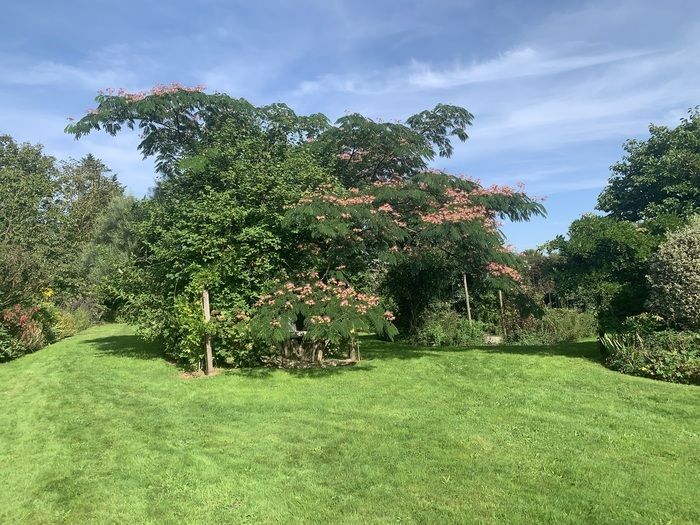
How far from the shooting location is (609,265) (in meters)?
14.5

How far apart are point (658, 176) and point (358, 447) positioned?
2321cm

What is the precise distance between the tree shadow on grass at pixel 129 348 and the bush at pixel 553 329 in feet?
35.7

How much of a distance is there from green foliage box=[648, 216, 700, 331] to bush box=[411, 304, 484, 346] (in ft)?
22.0

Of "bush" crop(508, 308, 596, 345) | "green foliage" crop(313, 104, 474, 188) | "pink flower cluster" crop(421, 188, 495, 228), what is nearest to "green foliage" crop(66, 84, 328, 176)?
"green foliage" crop(313, 104, 474, 188)

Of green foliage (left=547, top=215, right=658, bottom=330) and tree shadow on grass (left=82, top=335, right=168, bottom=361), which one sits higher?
green foliage (left=547, top=215, right=658, bottom=330)

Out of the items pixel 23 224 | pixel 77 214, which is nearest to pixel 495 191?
pixel 23 224

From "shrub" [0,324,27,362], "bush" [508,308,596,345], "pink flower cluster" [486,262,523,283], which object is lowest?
"bush" [508,308,596,345]

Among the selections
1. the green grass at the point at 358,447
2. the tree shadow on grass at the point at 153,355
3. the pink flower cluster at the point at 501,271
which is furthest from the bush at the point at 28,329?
the pink flower cluster at the point at 501,271

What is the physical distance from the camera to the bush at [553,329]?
16.2 metres

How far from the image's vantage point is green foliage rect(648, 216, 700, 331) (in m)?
8.85

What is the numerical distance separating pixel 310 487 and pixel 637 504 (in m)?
2.74

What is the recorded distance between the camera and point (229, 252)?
407 inches

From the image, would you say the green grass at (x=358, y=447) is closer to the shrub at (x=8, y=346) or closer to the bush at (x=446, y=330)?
the shrub at (x=8, y=346)

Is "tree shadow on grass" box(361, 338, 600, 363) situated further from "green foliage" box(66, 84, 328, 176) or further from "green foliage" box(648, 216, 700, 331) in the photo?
"green foliage" box(66, 84, 328, 176)
